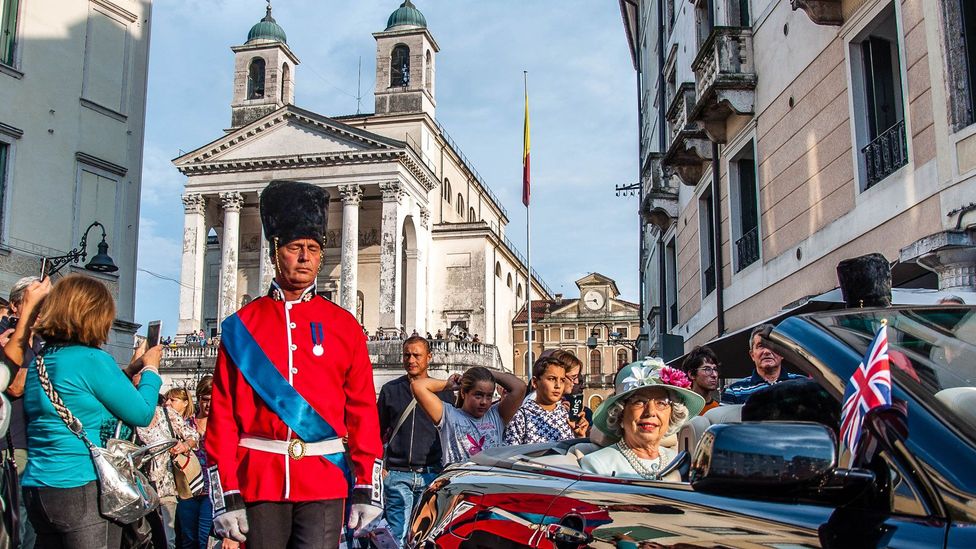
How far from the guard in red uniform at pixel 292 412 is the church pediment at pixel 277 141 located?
166 ft

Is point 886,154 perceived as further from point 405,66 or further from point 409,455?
point 405,66

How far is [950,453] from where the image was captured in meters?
1.64

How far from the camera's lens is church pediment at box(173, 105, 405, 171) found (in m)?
53.6

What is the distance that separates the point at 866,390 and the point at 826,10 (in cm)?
968

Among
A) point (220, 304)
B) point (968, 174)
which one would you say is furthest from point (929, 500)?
point (220, 304)

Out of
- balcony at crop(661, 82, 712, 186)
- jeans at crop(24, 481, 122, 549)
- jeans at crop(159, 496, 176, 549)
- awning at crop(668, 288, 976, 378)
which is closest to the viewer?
jeans at crop(24, 481, 122, 549)

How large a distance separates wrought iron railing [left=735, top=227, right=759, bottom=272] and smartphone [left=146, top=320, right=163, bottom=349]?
33.7 ft

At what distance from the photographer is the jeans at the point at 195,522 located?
7652 mm

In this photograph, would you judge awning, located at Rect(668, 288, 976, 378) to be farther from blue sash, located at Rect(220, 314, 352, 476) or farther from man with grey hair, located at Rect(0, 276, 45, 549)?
man with grey hair, located at Rect(0, 276, 45, 549)

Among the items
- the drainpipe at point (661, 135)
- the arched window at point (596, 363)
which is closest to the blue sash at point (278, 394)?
the drainpipe at point (661, 135)

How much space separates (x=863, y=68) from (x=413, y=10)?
5754cm

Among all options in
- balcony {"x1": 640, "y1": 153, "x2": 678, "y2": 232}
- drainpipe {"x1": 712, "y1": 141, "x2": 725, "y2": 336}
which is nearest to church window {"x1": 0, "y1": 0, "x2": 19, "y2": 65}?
balcony {"x1": 640, "y1": 153, "x2": 678, "y2": 232}

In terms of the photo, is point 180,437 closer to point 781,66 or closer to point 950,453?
point 950,453

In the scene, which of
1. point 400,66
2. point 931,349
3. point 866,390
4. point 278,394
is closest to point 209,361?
point 400,66
